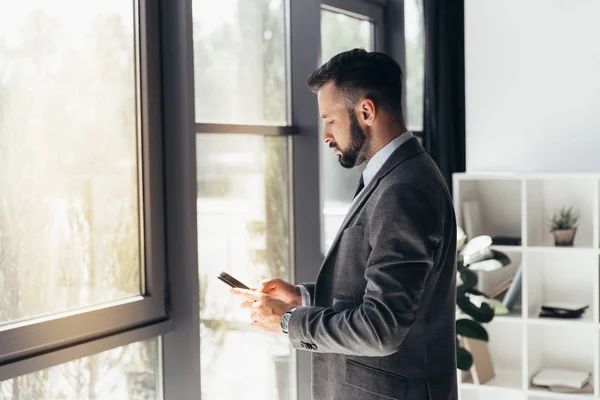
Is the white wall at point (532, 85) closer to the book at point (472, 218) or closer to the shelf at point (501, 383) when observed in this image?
the book at point (472, 218)

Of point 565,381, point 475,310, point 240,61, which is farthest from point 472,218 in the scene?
point 240,61

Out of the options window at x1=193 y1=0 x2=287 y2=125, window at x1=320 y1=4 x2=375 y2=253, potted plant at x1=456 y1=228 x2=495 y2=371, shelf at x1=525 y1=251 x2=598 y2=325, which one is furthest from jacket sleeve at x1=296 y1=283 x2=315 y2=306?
shelf at x1=525 y1=251 x2=598 y2=325

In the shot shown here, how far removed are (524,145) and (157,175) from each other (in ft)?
6.80

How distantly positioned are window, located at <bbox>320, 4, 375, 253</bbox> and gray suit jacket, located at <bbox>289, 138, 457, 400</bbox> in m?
1.39

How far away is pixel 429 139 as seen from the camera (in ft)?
13.0

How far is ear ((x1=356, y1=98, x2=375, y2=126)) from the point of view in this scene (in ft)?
5.92

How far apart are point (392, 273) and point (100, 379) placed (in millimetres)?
981

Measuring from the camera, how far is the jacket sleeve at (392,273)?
5.35 feet

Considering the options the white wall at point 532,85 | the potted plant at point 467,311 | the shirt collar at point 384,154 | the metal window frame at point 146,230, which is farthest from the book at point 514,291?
the shirt collar at point 384,154

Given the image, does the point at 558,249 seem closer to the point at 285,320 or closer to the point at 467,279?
the point at 467,279

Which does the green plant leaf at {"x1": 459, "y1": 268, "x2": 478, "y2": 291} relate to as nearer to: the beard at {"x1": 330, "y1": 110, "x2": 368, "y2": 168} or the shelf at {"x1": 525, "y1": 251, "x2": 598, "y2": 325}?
the shelf at {"x1": 525, "y1": 251, "x2": 598, "y2": 325}

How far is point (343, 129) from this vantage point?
1844mm

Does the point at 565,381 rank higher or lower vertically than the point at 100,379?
lower

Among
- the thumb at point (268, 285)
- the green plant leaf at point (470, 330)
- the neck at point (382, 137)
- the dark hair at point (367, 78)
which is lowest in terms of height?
the green plant leaf at point (470, 330)
